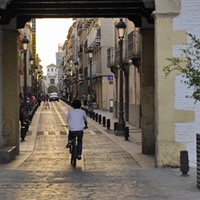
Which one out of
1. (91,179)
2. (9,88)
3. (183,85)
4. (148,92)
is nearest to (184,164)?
(91,179)

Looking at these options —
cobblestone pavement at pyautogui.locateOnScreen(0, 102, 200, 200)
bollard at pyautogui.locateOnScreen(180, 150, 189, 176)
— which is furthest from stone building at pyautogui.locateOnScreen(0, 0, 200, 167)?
bollard at pyautogui.locateOnScreen(180, 150, 189, 176)

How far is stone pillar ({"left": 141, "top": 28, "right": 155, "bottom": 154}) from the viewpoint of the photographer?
16.9 meters

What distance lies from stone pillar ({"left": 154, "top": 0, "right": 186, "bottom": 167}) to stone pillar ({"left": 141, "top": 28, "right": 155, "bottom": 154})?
3808 millimetres

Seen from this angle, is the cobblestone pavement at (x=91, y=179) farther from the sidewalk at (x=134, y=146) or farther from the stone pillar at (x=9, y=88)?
the stone pillar at (x=9, y=88)

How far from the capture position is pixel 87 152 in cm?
1769

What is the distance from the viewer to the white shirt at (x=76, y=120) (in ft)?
46.1

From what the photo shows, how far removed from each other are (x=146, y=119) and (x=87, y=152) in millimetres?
2191

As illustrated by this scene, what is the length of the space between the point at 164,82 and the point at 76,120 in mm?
2512

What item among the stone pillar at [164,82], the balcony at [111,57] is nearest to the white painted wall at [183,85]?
the stone pillar at [164,82]

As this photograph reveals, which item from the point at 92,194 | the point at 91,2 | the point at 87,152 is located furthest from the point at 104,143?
the point at 92,194

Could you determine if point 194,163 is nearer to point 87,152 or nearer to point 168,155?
point 168,155

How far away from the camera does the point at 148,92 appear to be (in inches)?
677

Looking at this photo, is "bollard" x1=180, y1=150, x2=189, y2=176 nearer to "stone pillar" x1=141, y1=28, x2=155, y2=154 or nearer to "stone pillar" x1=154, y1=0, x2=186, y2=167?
"stone pillar" x1=154, y1=0, x2=186, y2=167

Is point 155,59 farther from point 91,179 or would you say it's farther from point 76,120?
point 91,179
